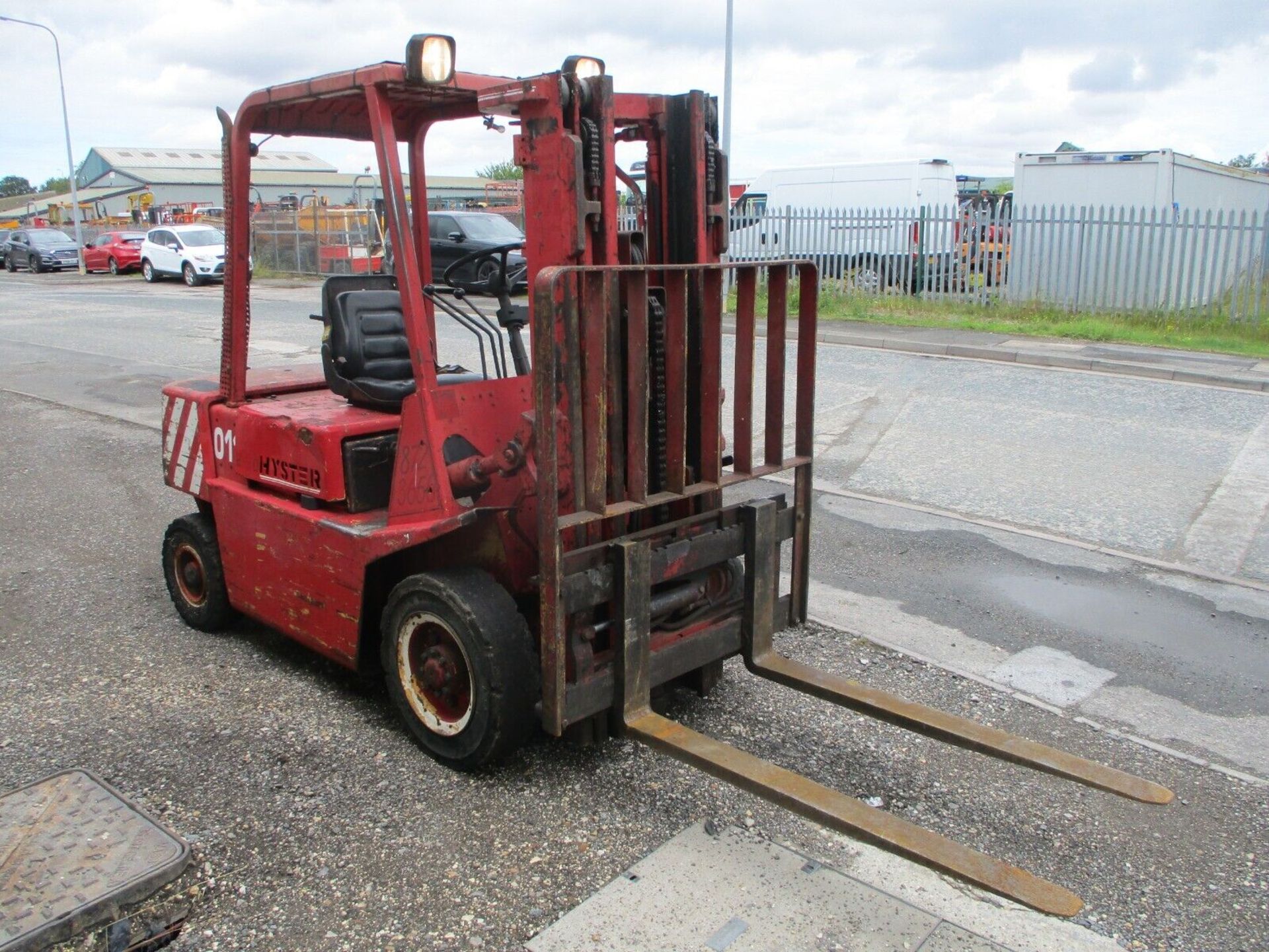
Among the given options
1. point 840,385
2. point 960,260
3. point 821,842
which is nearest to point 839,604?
point 821,842

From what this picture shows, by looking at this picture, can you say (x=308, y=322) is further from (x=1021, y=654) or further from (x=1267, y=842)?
(x=1267, y=842)

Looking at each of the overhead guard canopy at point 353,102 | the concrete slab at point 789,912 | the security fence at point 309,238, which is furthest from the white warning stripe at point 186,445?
the security fence at point 309,238

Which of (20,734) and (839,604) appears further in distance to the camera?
(839,604)

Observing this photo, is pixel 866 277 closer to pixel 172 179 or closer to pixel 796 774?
pixel 796 774

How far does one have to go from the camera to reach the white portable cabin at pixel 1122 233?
54.6ft

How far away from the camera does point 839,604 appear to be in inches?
240

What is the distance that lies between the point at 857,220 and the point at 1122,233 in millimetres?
4971

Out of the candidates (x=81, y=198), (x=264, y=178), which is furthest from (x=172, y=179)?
(x=264, y=178)

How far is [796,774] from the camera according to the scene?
369 centimetres

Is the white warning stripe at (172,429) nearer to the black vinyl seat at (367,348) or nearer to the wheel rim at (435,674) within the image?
the black vinyl seat at (367,348)

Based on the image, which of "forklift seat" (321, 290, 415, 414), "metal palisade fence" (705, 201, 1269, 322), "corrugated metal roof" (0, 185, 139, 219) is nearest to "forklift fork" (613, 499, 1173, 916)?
"forklift seat" (321, 290, 415, 414)

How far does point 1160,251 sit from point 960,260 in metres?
3.50

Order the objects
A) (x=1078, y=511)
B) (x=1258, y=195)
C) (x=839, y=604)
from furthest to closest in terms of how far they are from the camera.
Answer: (x=1258, y=195), (x=1078, y=511), (x=839, y=604)

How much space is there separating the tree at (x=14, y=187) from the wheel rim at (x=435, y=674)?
132384mm
